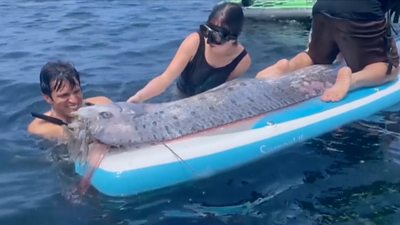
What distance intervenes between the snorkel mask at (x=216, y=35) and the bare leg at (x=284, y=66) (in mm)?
603

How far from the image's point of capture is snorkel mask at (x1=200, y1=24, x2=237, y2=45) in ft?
20.3

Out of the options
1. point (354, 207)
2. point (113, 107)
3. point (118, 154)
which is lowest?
point (354, 207)

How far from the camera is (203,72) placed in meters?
6.63

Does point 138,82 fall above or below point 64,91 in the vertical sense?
below

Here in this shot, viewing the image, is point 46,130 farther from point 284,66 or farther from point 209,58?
point 284,66

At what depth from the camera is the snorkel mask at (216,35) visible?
20.3ft

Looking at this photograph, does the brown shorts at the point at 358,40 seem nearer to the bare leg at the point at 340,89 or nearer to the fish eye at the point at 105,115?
the bare leg at the point at 340,89

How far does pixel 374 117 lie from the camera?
684cm

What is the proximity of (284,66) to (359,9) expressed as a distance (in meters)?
0.94

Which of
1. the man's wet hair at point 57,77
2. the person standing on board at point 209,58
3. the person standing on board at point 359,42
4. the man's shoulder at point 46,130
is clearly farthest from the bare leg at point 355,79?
the man's shoulder at point 46,130

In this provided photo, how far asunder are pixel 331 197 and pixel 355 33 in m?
2.00

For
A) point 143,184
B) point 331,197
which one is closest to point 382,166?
point 331,197

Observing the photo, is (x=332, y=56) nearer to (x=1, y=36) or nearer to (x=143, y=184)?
(x=143, y=184)

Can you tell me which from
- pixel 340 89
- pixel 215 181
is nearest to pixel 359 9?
pixel 340 89
